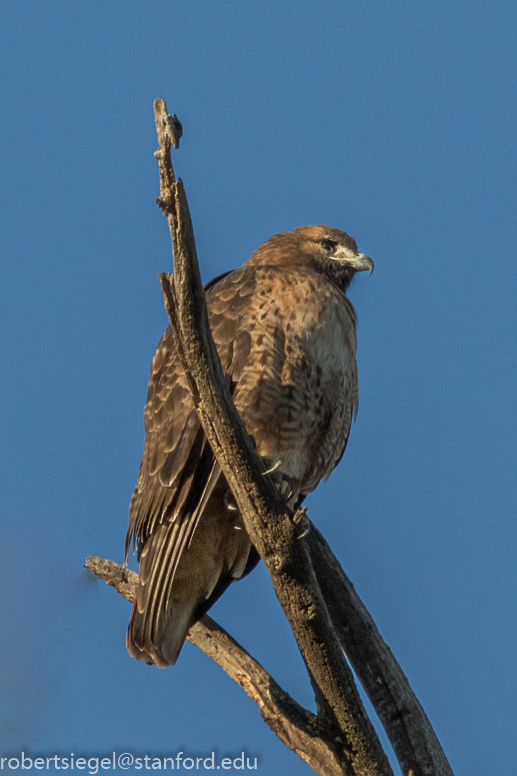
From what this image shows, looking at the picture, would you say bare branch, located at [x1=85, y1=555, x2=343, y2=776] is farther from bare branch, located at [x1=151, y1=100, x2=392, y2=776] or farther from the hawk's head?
the hawk's head

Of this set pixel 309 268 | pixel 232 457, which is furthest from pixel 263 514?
pixel 309 268

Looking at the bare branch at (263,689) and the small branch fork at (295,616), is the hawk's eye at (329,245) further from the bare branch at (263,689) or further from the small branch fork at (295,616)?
the bare branch at (263,689)

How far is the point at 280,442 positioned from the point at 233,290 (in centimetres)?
94

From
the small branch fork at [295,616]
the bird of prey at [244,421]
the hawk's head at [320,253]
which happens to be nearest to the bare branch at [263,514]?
the small branch fork at [295,616]

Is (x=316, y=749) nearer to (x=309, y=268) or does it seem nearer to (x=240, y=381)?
(x=240, y=381)

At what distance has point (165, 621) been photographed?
17.1 ft

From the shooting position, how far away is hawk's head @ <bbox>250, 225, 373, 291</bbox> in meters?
6.23

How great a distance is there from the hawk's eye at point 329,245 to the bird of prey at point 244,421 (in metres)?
0.59


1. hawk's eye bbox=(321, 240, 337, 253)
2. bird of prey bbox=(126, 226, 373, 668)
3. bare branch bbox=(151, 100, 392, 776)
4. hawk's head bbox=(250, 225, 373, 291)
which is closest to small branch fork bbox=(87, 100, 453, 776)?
bare branch bbox=(151, 100, 392, 776)

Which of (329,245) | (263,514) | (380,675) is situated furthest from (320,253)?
(380,675)

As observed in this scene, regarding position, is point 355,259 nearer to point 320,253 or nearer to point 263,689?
point 320,253

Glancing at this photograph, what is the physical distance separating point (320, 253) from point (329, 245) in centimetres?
14

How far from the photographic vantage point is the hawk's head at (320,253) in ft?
20.5

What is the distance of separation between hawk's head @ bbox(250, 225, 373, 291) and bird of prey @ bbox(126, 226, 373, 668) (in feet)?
1.14
